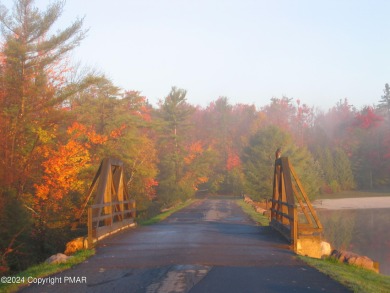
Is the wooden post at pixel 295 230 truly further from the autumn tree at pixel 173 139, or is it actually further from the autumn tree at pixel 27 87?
the autumn tree at pixel 173 139

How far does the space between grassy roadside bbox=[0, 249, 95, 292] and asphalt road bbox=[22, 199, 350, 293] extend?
22 centimetres

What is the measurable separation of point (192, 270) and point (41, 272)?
2842mm

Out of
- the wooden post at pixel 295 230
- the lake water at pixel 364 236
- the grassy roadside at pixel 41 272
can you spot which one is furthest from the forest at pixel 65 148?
the lake water at pixel 364 236

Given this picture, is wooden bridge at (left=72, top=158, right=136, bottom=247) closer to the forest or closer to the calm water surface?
the forest

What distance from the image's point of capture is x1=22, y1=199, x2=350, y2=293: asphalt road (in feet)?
22.8

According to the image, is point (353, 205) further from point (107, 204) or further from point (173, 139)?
point (107, 204)

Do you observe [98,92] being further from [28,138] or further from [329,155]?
[329,155]

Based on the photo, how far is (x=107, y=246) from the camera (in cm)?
1166

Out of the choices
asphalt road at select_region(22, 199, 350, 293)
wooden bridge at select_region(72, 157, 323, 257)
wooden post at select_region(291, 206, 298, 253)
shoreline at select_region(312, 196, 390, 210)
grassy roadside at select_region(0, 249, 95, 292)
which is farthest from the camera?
shoreline at select_region(312, 196, 390, 210)

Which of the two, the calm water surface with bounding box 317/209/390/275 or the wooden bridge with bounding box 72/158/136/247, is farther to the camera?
the calm water surface with bounding box 317/209/390/275

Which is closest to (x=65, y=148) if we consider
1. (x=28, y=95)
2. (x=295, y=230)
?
(x=28, y=95)

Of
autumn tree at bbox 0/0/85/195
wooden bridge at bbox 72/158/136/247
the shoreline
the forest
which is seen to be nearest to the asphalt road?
wooden bridge at bbox 72/158/136/247

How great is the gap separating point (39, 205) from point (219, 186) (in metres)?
52.1

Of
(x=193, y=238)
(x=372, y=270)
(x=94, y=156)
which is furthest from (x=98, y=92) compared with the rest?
(x=372, y=270)
